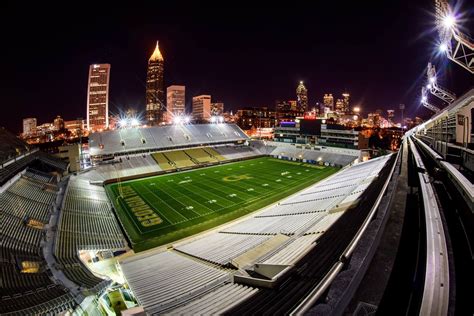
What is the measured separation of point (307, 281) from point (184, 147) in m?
41.3

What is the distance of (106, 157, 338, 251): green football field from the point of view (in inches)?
739

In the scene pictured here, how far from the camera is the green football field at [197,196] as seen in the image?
61.6ft

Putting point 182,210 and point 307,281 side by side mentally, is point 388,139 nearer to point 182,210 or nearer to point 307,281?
point 182,210

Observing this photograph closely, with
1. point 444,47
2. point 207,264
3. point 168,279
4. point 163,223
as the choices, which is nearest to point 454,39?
point 444,47

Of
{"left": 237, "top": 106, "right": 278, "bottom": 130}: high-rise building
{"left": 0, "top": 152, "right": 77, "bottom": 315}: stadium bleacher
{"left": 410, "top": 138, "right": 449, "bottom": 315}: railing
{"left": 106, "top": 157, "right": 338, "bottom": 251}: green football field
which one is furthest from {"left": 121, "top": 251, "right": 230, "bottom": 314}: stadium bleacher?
{"left": 237, "top": 106, "right": 278, "bottom": 130}: high-rise building

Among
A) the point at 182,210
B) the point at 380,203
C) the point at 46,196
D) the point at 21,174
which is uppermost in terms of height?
the point at 380,203

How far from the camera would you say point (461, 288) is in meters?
3.36

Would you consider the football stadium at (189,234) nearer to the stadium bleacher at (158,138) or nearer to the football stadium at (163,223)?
the football stadium at (163,223)

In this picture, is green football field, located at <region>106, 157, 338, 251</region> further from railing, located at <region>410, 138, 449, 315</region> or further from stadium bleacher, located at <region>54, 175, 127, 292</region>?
railing, located at <region>410, 138, 449, 315</region>

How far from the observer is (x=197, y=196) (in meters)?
25.5

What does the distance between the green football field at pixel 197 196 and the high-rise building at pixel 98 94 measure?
161m

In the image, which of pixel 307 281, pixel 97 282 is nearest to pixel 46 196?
pixel 97 282

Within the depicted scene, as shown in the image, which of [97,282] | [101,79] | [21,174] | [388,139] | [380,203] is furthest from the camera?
[101,79]

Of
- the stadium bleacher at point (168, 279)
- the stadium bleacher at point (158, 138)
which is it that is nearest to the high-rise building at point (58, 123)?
the stadium bleacher at point (158, 138)
